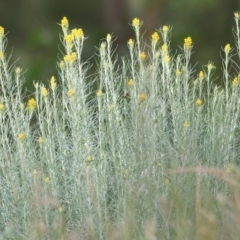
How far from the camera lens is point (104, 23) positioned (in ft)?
34.6

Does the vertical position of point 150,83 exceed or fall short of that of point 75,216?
it exceeds it

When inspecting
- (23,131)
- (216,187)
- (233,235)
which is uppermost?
(23,131)

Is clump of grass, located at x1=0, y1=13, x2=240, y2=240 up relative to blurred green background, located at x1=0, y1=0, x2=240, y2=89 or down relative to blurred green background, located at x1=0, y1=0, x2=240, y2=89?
down

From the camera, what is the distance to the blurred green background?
32.4ft

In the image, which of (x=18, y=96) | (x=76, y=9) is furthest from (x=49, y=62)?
(x=18, y=96)

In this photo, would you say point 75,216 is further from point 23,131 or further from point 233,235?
point 233,235

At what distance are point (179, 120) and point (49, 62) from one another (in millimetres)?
5427

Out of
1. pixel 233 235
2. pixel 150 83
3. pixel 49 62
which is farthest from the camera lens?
pixel 49 62

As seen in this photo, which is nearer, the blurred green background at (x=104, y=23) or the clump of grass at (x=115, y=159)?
the clump of grass at (x=115, y=159)

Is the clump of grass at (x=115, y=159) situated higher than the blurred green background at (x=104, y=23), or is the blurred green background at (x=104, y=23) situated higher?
the blurred green background at (x=104, y=23)

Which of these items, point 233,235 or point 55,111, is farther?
point 55,111

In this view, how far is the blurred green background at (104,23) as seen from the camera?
987 cm

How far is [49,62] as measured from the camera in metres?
9.91

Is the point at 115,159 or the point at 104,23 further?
the point at 104,23
